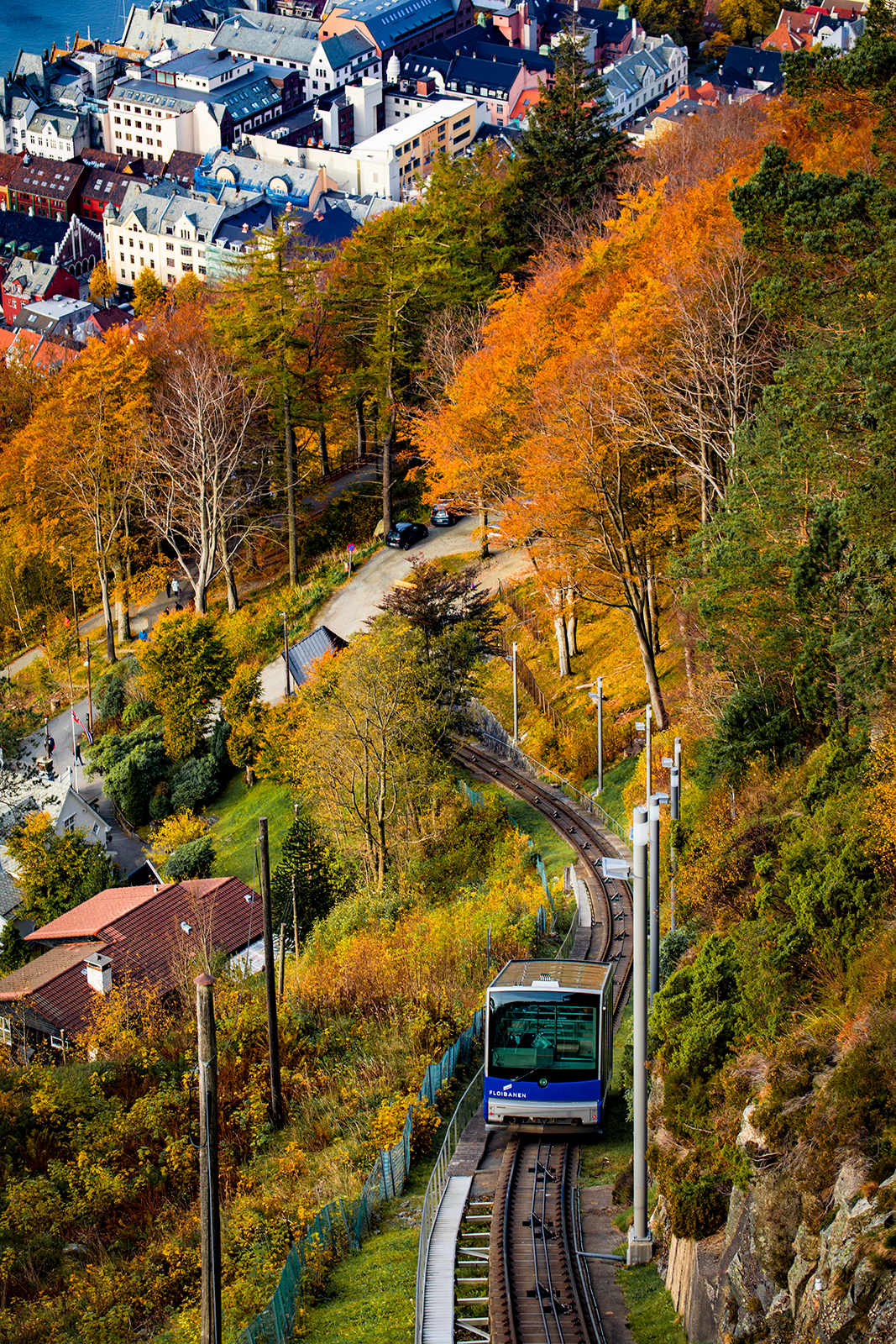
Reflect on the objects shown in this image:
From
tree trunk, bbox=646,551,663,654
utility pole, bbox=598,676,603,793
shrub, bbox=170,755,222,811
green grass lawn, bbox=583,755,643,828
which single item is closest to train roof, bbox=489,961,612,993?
green grass lawn, bbox=583,755,643,828

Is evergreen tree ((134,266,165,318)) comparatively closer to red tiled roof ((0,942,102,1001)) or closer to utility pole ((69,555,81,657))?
utility pole ((69,555,81,657))

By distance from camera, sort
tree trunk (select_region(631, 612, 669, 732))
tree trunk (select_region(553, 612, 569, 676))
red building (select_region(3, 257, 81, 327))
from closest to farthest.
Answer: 1. tree trunk (select_region(631, 612, 669, 732))
2. tree trunk (select_region(553, 612, 569, 676))
3. red building (select_region(3, 257, 81, 327))

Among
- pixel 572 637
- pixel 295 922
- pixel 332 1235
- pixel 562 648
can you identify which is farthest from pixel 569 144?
pixel 332 1235

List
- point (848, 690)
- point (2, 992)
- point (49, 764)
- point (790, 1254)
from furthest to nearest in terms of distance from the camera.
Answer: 1. point (49, 764)
2. point (2, 992)
3. point (848, 690)
4. point (790, 1254)

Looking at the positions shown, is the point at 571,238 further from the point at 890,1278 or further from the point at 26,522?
the point at 890,1278

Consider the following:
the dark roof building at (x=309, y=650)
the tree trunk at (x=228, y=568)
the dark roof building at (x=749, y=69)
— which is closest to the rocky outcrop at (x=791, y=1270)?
the dark roof building at (x=309, y=650)

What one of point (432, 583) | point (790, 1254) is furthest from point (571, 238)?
point (790, 1254)

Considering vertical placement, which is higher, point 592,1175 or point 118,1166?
point 592,1175

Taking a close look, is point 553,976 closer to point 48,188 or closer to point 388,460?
point 388,460
